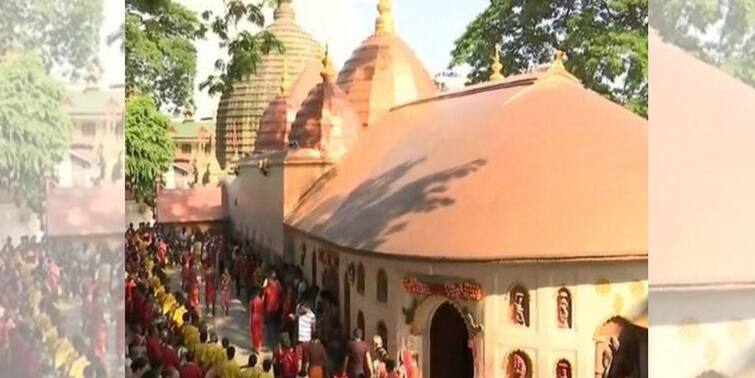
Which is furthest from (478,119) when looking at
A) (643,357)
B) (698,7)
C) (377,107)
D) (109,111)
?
(377,107)

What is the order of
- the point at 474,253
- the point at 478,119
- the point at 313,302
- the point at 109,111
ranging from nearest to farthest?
the point at 109,111
the point at 474,253
the point at 478,119
the point at 313,302

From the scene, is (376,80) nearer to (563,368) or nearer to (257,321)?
(257,321)

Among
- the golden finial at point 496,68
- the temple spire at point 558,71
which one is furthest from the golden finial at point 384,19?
the temple spire at point 558,71

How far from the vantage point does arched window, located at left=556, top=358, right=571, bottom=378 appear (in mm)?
3430

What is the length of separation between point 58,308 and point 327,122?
3.41 m

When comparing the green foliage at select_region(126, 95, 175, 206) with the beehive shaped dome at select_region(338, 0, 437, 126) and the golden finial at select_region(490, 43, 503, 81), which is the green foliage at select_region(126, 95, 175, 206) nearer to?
the golden finial at select_region(490, 43, 503, 81)

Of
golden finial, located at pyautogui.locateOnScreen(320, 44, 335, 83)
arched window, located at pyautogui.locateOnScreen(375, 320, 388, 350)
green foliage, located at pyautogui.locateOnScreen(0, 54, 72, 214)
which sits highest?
golden finial, located at pyautogui.locateOnScreen(320, 44, 335, 83)

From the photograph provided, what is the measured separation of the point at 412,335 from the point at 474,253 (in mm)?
498

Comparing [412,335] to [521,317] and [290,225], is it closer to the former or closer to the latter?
[521,317]

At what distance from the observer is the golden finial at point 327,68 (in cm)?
495

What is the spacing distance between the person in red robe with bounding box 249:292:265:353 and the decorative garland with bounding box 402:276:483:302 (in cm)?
85

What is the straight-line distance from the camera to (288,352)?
3.74 m

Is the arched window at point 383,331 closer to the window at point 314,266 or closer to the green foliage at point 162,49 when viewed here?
the window at point 314,266

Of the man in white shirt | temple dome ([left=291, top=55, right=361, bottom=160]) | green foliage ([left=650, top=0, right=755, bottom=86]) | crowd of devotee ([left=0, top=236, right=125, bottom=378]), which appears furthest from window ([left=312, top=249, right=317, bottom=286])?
green foliage ([left=650, top=0, right=755, bottom=86])
